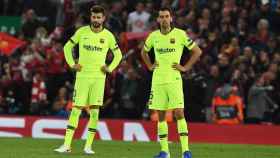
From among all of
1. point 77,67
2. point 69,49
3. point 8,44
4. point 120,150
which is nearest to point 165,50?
point 77,67

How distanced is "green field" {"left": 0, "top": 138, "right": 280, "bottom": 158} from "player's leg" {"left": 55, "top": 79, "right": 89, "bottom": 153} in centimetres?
25

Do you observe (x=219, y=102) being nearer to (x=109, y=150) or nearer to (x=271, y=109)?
(x=271, y=109)

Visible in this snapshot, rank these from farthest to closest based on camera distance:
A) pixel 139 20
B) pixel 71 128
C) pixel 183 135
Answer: pixel 139 20
pixel 71 128
pixel 183 135

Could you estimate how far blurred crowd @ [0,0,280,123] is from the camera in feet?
79.2

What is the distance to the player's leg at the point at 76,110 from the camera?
17156mm

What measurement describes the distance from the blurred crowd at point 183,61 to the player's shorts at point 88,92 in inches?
267

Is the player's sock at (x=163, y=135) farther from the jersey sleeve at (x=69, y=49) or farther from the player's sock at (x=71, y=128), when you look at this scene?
the jersey sleeve at (x=69, y=49)

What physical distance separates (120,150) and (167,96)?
2.72m

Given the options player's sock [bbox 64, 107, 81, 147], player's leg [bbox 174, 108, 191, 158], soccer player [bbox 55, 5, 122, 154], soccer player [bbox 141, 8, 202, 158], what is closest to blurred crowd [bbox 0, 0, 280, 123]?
soccer player [bbox 55, 5, 122, 154]

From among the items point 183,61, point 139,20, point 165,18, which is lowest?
point 183,61

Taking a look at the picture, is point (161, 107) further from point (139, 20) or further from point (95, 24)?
point (139, 20)

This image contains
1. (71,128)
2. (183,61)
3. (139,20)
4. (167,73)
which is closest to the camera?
(167,73)

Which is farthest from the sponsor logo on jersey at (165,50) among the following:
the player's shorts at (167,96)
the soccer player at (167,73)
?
the player's shorts at (167,96)

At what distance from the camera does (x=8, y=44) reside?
27.2 m
